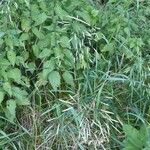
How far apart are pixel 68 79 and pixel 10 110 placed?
39cm

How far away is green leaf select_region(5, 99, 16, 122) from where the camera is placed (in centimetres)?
241

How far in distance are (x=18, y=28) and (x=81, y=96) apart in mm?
539

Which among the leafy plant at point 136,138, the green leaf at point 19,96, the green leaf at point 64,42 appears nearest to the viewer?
the leafy plant at point 136,138

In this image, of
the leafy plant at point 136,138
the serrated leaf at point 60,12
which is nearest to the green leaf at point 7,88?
the serrated leaf at point 60,12

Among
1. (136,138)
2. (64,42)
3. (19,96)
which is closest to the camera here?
(136,138)

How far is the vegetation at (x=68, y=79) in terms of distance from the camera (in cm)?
251

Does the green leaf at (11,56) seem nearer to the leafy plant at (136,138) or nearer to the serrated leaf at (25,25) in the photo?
the serrated leaf at (25,25)

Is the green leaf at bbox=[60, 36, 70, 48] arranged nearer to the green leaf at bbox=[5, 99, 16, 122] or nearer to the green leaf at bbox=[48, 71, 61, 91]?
the green leaf at bbox=[48, 71, 61, 91]

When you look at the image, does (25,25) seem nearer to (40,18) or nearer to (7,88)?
(40,18)

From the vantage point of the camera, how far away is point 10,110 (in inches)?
94.9

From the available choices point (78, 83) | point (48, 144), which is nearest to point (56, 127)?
point (48, 144)

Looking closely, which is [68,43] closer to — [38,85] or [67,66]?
[67,66]

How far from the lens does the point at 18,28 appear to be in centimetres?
266

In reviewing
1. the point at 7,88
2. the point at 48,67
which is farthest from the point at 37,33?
the point at 7,88
